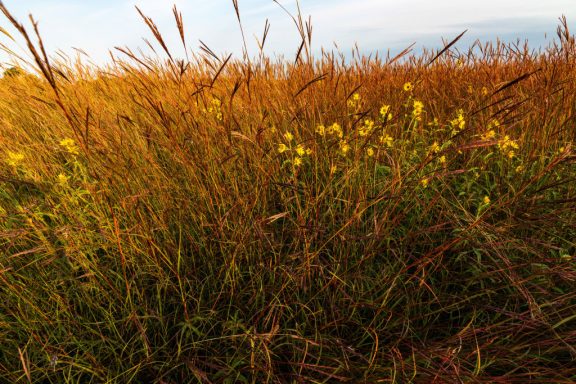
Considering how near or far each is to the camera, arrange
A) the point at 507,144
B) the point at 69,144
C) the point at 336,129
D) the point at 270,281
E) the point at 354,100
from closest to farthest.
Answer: the point at 270,281, the point at 69,144, the point at 336,129, the point at 507,144, the point at 354,100

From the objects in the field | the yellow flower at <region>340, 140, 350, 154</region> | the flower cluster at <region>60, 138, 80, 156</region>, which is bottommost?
the field

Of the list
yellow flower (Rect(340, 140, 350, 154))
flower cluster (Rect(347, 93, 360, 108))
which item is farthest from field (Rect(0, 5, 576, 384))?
flower cluster (Rect(347, 93, 360, 108))

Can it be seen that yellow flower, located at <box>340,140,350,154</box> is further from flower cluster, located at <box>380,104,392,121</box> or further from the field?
flower cluster, located at <box>380,104,392,121</box>

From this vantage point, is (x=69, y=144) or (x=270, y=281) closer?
(x=270, y=281)

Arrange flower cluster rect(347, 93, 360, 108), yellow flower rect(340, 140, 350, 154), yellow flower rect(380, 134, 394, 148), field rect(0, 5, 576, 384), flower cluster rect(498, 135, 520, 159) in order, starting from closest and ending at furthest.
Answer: field rect(0, 5, 576, 384) < yellow flower rect(380, 134, 394, 148) < yellow flower rect(340, 140, 350, 154) < flower cluster rect(498, 135, 520, 159) < flower cluster rect(347, 93, 360, 108)

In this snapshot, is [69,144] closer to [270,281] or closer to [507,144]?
[270,281]

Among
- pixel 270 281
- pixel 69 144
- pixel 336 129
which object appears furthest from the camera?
pixel 336 129

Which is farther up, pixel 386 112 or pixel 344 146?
pixel 386 112

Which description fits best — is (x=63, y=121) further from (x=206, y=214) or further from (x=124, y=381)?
(x=124, y=381)

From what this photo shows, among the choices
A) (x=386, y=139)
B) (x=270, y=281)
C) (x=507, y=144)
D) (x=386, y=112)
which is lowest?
(x=270, y=281)

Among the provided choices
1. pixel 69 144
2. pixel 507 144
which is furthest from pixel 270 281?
pixel 507 144

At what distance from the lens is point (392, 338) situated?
4.42 feet

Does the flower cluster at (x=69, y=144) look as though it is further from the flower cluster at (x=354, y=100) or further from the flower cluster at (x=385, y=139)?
the flower cluster at (x=354, y=100)

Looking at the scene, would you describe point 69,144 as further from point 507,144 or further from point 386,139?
point 507,144
